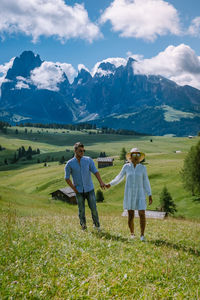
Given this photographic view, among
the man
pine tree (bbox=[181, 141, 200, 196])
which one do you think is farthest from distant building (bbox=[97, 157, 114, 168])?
the man

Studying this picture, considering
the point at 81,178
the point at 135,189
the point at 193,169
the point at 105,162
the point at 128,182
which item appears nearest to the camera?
the point at 135,189

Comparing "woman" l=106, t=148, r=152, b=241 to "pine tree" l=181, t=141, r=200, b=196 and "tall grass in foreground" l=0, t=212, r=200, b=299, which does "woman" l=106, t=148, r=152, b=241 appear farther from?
"pine tree" l=181, t=141, r=200, b=196

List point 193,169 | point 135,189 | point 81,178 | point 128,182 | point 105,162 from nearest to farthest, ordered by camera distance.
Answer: point 135,189
point 128,182
point 81,178
point 193,169
point 105,162

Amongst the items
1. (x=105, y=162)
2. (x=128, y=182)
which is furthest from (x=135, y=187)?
(x=105, y=162)

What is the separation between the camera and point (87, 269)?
19.2 feet

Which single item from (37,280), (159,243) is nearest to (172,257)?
(159,243)

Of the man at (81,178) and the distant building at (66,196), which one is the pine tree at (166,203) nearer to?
the distant building at (66,196)

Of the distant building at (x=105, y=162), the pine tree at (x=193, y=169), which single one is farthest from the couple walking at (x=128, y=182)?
the distant building at (x=105, y=162)

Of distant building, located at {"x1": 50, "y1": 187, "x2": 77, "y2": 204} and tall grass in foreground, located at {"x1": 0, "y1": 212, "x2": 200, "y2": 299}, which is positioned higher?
tall grass in foreground, located at {"x1": 0, "y1": 212, "x2": 200, "y2": 299}

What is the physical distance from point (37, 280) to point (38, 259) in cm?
123

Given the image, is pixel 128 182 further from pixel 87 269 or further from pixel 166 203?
pixel 166 203

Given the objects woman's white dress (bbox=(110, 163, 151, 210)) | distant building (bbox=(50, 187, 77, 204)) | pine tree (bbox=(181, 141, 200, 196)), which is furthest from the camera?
A: distant building (bbox=(50, 187, 77, 204))

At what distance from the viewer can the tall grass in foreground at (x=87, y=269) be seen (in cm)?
487

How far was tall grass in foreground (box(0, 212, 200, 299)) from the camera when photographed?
4867mm
